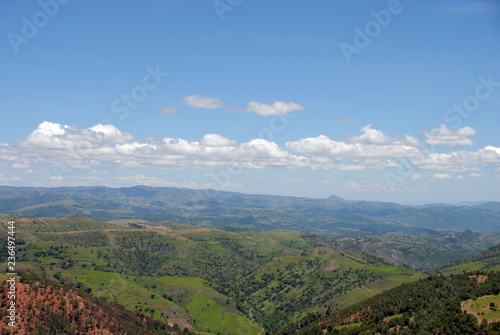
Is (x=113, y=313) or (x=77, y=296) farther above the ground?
(x=77, y=296)

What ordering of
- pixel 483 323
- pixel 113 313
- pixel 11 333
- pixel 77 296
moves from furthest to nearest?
pixel 113 313 < pixel 77 296 < pixel 11 333 < pixel 483 323

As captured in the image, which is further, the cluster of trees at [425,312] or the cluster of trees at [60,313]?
the cluster of trees at [60,313]

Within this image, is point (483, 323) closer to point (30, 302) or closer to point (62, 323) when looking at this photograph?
point (62, 323)

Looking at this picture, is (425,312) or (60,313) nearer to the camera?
(425,312)

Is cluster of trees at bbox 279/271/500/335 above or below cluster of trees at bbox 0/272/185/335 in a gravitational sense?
above

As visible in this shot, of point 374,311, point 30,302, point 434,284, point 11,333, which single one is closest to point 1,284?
point 30,302

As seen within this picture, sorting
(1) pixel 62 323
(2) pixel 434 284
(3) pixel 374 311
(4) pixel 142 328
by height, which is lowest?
(4) pixel 142 328

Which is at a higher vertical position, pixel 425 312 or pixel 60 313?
pixel 425 312

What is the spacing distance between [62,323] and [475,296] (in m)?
140

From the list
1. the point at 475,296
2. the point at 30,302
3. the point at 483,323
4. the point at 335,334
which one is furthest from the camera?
the point at 30,302

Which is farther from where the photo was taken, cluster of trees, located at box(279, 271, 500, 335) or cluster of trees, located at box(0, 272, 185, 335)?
cluster of trees, located at box(0, 272, 185, 335)

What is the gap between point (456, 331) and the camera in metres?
83.2

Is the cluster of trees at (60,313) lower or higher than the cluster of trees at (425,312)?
lower

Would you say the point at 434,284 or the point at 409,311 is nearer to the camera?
the point at 409,311
